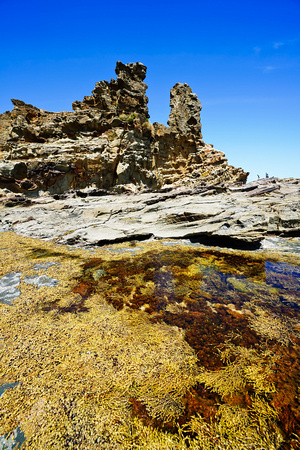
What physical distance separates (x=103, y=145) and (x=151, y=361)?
94.6ft

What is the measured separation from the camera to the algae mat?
2.09 meters

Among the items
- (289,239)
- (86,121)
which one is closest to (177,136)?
(86,121)

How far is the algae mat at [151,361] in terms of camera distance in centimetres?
209

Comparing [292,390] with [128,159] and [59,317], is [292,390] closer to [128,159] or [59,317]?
[59,317]

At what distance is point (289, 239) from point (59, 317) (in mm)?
10654

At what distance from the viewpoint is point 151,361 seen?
118 inches

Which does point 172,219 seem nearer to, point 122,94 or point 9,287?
point 9,287

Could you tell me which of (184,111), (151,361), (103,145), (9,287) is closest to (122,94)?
(103,145)

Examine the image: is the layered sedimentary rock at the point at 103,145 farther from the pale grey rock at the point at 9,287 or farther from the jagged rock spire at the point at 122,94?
the pale grey rock at the point at 9,287

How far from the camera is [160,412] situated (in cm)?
228

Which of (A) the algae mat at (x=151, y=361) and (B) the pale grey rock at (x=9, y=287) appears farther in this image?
(B) the pale grey rock at (x=9, y=287)

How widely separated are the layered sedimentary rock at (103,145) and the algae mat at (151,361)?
2291cm

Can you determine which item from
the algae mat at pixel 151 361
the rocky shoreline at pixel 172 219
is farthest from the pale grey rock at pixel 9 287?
the rocky shoreline at pixel 172 219

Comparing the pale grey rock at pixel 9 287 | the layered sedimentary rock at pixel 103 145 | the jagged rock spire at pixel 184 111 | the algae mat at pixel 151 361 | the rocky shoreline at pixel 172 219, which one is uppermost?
the jagged rock spire at pixel 184 111
